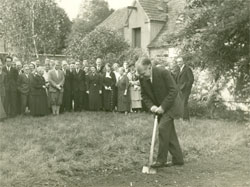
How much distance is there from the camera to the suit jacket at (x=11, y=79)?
519 inches

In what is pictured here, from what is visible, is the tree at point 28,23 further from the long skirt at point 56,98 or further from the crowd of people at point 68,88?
the long skirt at point 56,98

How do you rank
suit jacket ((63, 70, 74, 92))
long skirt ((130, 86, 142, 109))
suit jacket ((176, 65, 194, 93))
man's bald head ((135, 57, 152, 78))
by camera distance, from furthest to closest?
1. long skirt ((130, 86, 142, 109))
2. suit jacket ((63, 70, 74, 92))
3. suit jacket ((176, 65, 194, 93))
4. man's bald head ((135, 57, 152, 78))

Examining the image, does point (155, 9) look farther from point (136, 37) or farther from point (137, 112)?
point (137, 112)

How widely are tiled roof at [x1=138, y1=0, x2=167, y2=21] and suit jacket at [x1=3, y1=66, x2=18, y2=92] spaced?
50.2 ft

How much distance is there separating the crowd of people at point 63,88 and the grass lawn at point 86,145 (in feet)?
2.84

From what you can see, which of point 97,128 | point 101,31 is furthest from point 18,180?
point 101,31

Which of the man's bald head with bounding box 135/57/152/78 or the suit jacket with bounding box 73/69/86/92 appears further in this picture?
the suit jacket with bounding box 73/69/86/92

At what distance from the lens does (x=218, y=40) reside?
1413 centimetres

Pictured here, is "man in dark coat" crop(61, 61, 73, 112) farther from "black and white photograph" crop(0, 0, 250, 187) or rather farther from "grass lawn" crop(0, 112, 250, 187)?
"grass lawn" crop(0, 112, 250, 187)

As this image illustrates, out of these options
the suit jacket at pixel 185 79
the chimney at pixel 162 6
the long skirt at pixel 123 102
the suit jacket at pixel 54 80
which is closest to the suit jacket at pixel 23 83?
the suit jacket at pixel 54 80

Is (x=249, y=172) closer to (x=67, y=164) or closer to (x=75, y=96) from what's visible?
(x=67, y=164)

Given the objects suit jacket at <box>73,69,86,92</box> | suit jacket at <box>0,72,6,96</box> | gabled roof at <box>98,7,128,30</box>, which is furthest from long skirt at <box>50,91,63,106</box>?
gabled roof at <box>98,7,128,30</box>

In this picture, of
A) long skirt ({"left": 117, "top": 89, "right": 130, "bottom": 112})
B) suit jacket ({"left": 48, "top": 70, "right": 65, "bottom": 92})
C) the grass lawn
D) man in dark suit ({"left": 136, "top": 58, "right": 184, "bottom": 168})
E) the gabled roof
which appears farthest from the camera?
the gabled roof

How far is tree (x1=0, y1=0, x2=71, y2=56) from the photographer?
987 inches
